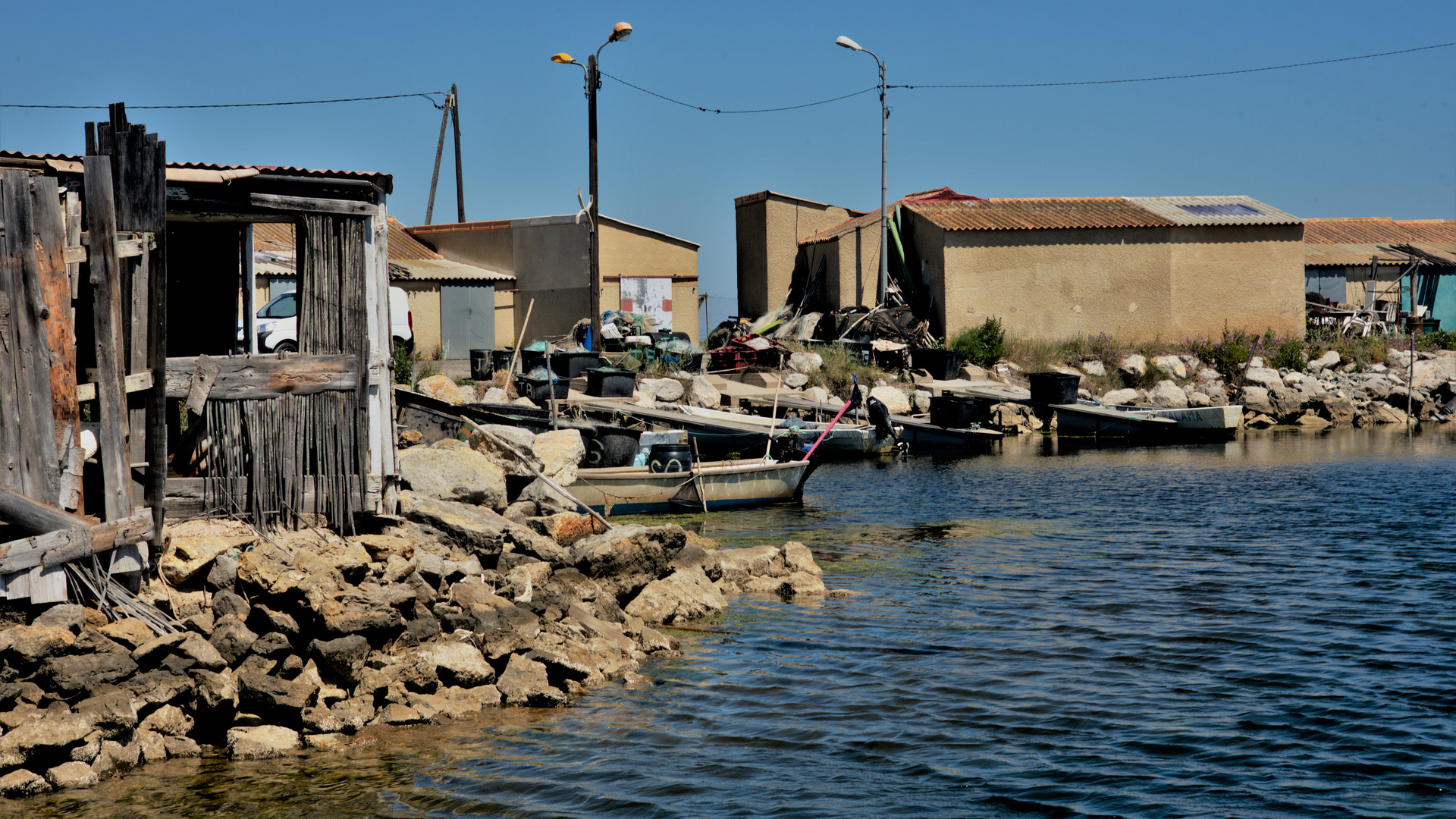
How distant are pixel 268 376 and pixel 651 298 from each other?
89.4ft

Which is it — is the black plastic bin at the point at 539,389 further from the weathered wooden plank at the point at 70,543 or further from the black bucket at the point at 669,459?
the weathered wooden plank at the point at 70,543

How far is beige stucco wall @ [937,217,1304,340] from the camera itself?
3812cm

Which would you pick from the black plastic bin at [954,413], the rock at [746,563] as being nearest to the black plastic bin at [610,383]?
the black plastic bin at [954,413]

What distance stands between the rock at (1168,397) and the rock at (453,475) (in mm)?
26204

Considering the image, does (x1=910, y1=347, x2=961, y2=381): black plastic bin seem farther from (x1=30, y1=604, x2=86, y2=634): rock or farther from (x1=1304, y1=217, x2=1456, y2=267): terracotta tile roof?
(x1=30, y1=604, x2=86, y2=634): rock

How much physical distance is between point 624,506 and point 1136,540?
24.4 feet

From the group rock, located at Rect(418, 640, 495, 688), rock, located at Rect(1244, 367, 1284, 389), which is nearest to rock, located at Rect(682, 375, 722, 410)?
Answer: rock, located at Rect(1244, 367, 1284, 389)

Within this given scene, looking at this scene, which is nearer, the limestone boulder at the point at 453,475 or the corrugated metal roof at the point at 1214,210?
the limestone boulder at the point at 453,475

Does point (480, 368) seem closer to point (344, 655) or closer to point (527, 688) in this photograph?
point (527, 688)

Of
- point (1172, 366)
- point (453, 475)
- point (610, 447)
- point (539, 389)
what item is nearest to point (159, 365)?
point (453, 475)

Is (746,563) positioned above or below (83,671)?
below

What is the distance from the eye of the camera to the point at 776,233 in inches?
1671

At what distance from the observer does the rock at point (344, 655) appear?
7961mm

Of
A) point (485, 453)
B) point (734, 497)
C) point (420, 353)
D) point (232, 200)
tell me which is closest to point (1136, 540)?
point (734, 497)
